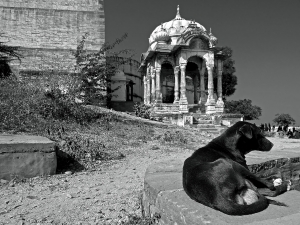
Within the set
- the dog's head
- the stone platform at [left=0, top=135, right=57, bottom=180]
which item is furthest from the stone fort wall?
the dog's head

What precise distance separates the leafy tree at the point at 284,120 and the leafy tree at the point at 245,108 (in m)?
2.22

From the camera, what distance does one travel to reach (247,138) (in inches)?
127

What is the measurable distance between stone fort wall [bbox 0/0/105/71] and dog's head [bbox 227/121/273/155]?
1507 centimetres

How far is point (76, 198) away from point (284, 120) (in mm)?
29991

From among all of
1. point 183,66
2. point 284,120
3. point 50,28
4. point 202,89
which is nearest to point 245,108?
point 284,120

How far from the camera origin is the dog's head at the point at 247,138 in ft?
10.4

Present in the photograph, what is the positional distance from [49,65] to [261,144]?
1578cm

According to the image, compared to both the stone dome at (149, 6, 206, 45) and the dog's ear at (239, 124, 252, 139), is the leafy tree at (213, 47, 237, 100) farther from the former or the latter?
the dog's ear at (239, 124, 252, 139)

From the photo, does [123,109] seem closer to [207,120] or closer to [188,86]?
[207,120]

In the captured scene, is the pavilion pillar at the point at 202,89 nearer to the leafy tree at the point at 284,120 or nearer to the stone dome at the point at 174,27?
the stone dome at the point at 174,27

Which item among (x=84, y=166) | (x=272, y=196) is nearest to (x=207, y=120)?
(x=84, y=166)

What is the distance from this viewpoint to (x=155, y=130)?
31.3ft

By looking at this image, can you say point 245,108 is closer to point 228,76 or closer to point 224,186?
point 228,76

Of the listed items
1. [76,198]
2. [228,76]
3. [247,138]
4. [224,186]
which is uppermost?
[228,76]
